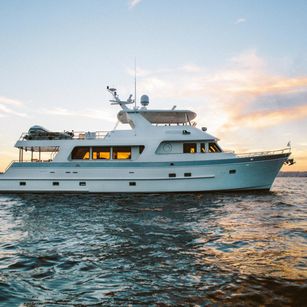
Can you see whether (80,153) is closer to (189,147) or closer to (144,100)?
(144,100)

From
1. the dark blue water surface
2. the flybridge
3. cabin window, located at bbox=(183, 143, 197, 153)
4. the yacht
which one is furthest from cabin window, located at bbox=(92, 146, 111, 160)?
the dark blue water surface

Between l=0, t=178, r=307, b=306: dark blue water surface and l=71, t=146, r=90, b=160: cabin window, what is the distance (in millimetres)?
10650

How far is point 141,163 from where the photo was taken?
1944cm

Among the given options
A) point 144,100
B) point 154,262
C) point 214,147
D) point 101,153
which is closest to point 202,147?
point 214,147

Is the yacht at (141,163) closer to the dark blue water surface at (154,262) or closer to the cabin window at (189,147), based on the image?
the cabin window at (189,147)

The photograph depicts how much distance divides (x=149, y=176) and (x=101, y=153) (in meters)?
3.77

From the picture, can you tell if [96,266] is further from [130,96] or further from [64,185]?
[130,96]

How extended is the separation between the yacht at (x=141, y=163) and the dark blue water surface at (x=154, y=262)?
9038 millimetres

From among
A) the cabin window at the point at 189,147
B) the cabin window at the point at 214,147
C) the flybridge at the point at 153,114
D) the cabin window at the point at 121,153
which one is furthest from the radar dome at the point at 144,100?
the cabin window at the point at 214,147

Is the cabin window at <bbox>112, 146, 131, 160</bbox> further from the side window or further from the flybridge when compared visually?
the side window

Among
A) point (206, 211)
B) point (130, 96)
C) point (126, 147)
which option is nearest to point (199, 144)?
point (126, 147)

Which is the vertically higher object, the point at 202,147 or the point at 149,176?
the point at 202,147

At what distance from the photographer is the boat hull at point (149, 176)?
62.7 ft

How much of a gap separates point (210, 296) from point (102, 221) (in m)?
6.57
